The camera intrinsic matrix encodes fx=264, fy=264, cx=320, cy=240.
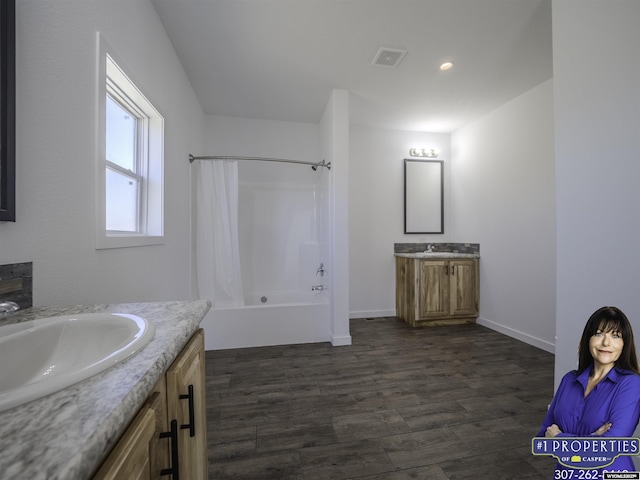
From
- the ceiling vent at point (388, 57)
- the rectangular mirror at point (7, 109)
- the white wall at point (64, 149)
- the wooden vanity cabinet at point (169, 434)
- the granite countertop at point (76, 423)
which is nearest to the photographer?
the granite countertop at point (76, 423)

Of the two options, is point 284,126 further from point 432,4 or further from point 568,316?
point 568,316

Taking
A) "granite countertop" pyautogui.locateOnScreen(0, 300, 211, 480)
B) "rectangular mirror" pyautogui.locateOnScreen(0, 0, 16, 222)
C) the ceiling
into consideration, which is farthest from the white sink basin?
the ceiling

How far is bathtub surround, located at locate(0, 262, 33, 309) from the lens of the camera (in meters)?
0.76

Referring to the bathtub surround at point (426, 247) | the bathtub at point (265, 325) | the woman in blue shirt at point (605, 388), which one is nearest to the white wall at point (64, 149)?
the bathtub at point (265, 325)

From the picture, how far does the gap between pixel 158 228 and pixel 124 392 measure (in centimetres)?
178

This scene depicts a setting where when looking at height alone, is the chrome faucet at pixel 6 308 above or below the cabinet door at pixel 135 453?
above

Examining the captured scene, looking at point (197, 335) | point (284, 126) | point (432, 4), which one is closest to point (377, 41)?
point (432, 4)

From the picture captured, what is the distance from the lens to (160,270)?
190 cm

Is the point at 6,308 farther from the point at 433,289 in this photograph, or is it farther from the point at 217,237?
the point at 433,289

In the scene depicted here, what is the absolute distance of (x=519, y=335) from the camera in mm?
2859

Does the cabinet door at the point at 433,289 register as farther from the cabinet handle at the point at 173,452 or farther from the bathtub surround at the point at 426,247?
the cabinet handle at the point at 173,452

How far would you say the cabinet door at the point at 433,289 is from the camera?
3.26m

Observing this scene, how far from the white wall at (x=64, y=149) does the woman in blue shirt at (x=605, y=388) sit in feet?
5.24

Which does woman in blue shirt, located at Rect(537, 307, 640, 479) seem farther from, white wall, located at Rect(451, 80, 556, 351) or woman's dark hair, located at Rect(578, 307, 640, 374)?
white wall, located at Rect(451, 80, 556, 351)
